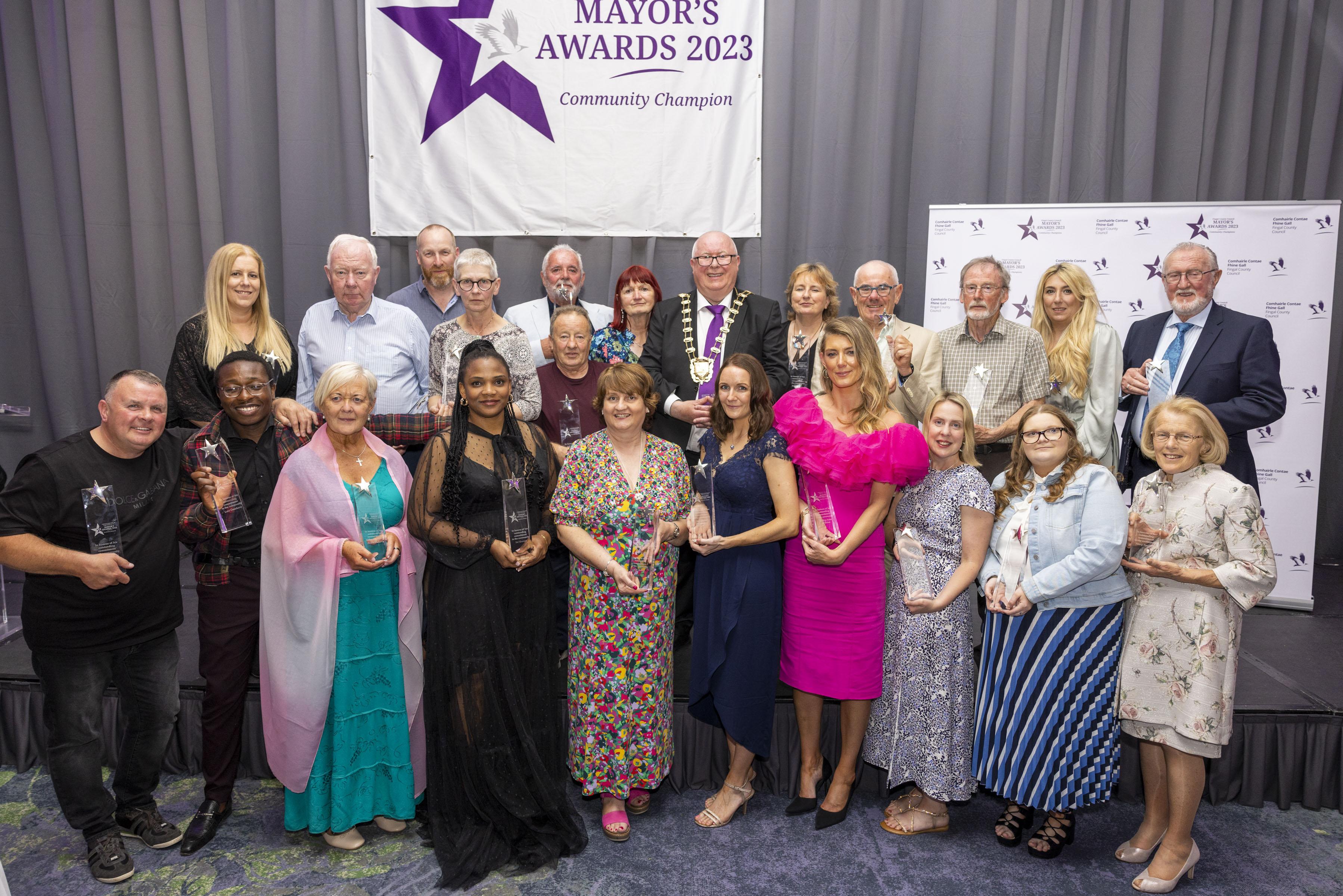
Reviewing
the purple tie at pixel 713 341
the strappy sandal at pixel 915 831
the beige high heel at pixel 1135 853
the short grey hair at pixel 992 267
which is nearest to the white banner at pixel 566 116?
the purple tie at pixel 713 341

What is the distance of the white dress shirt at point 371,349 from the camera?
3338 mm

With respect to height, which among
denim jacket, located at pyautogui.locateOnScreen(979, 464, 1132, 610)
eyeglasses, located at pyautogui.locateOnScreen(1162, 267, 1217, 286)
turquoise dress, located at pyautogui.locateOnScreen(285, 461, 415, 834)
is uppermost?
eyeglasses, located at pyautogui.locateOnScreen(1162, 267, 1217, 286)

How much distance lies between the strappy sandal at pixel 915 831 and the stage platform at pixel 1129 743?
237 mm

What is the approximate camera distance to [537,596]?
108 inches

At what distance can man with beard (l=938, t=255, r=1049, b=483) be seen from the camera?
10.5 feet

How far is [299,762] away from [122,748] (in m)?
0.62

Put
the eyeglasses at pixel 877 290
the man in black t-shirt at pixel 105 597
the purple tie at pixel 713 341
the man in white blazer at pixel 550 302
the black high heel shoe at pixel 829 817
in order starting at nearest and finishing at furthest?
the man in black t-shirt at pixel 105 597 → the black high heel shoe at pixel 829 817 → the purple tie at pixel 713 341 → the eyeglasses at pixel 877 290 → the man in white blazer at pixel 550 302

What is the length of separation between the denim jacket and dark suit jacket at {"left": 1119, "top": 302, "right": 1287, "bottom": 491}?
77cm

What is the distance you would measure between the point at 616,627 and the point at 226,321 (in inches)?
70.9

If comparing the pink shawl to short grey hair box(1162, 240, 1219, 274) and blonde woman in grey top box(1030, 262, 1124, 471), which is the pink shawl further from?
short grey hair box(1162, 240, 1219, 274)

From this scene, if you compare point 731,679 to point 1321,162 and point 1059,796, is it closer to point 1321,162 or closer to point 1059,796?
point 1059,796

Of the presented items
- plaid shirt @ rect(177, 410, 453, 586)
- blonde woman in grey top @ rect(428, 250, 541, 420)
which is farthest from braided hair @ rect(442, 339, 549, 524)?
blonde woman in grey top @ rect(428, 250, 541, 420)

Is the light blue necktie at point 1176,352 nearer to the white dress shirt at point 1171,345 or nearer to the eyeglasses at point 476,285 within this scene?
the white dress shirt at point 1171,345

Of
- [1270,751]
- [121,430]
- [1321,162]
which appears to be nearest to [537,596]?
[121,430]
